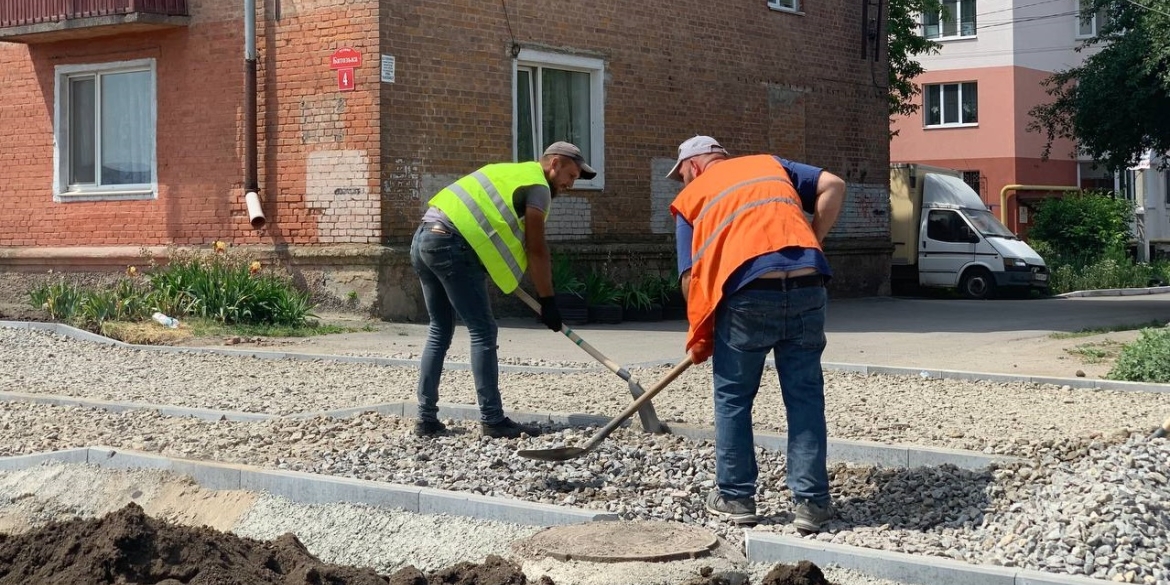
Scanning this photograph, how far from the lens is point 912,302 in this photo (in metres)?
22.2

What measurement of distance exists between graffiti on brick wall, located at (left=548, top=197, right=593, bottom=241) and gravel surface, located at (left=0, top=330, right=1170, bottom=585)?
6.65 meters

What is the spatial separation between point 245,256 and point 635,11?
620 centimetres

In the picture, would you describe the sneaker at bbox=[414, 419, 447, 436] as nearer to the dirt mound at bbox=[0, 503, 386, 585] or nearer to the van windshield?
the dirt mound at bbox=[0, 503, 386, 585]

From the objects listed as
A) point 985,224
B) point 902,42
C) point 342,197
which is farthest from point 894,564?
point 902,42

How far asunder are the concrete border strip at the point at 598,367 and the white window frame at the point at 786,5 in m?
10.1

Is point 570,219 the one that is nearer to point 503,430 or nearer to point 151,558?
point 503,430

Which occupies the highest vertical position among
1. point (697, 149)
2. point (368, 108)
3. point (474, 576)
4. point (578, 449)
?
point (368, 108)

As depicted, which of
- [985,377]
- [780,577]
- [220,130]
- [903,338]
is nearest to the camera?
[780,577]

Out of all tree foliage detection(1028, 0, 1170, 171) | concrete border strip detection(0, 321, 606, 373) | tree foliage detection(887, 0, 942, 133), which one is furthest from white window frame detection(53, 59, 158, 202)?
tree foliage detection(887, 0, 942, 133)

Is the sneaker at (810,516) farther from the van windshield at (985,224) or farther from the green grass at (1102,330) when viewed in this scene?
the van windshield at (985,224)

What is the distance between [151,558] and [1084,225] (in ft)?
96.9

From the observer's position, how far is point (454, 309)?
7719mm

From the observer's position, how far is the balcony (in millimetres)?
16641

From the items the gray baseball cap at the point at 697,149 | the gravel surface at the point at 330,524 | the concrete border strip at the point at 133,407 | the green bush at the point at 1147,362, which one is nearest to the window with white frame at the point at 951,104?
the green bush at the point at 1147,362
